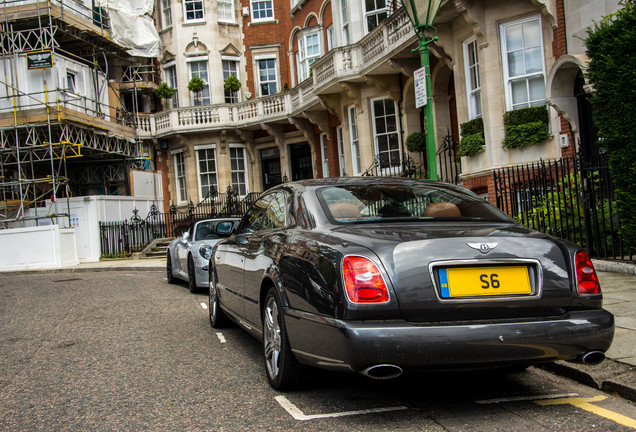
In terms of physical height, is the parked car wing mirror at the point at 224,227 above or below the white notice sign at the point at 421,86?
below

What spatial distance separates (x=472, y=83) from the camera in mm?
15555

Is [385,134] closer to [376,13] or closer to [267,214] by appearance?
[376,13]

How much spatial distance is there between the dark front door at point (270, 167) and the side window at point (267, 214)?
24.9 m

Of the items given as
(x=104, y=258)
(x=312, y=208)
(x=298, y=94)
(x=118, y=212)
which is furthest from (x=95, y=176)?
(x=312, y=208)

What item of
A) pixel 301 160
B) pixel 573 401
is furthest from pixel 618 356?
pixel 301 160

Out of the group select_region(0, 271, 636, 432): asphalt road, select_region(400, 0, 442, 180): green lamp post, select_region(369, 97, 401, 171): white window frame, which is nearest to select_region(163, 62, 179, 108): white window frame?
select_region(369, 97, 401, 171): white window frame

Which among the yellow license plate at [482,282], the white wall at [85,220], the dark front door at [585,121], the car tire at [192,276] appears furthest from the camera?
the white wall at [85,220]

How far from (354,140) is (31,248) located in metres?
12.4

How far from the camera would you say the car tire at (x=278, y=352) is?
432 cm

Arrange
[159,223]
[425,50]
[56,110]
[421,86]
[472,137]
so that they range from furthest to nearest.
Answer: [159,223]
[56,110]
[472,137]
[425,50]
[421,86]

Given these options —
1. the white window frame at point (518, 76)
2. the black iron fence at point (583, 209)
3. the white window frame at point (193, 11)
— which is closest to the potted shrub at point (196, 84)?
the white window frame at point (193, 11)

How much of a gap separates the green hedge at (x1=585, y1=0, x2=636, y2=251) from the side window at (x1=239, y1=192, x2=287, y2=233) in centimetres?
478

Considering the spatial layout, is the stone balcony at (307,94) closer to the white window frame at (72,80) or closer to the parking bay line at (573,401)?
the white window frame at (72,80)

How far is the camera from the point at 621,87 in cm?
786
